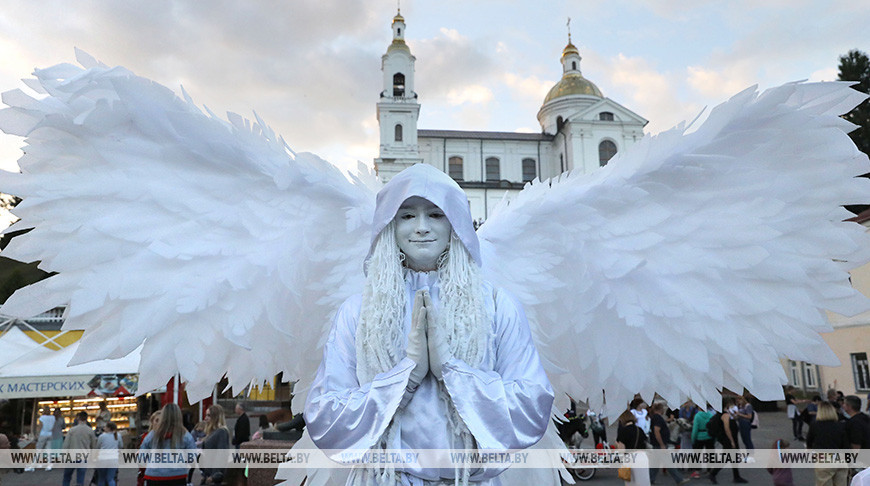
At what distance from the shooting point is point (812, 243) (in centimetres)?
298

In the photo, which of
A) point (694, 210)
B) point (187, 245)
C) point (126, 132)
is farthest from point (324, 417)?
point (694, 210)

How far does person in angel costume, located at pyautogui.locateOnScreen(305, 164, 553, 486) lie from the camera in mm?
1954

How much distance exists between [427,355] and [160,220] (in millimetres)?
1563

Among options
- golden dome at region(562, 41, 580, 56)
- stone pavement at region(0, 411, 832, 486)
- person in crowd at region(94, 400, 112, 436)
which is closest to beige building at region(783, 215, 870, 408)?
stone pavement at region(0, 411, 832, 486)

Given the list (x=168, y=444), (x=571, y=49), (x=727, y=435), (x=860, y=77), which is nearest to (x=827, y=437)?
(x=727, y=435)

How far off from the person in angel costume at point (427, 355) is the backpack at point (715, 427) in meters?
8.42

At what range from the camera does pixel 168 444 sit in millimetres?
5457

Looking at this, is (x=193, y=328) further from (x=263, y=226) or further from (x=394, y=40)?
(x=394, y=40)

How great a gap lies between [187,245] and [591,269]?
2110mm

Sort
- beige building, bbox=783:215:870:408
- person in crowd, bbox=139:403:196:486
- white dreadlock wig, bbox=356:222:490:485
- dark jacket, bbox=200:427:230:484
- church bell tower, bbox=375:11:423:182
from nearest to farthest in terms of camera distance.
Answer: white dreadlock wig, bbox=356:222:490:485, person in crowd, bbox=139:403:196:486, dark jacket, bbox=200:427:230:484, beige building, bbox=783:215:870:408, church bell tower, bbox=375:11:423:182

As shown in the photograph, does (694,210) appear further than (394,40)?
No

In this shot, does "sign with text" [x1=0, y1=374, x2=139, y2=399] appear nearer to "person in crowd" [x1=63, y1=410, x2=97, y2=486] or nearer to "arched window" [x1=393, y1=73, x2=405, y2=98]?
"person in crowd" [x1=63, y1=410, x2=97, y2=486]

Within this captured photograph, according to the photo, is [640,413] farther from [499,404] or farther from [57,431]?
[57,431]

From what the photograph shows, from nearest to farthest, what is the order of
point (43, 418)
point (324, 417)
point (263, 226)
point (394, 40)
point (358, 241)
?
1. point (324, 417)
2. point (263, 226)
3. point (358, 241)
4. point (43, 418)
5. point (394, 40)
